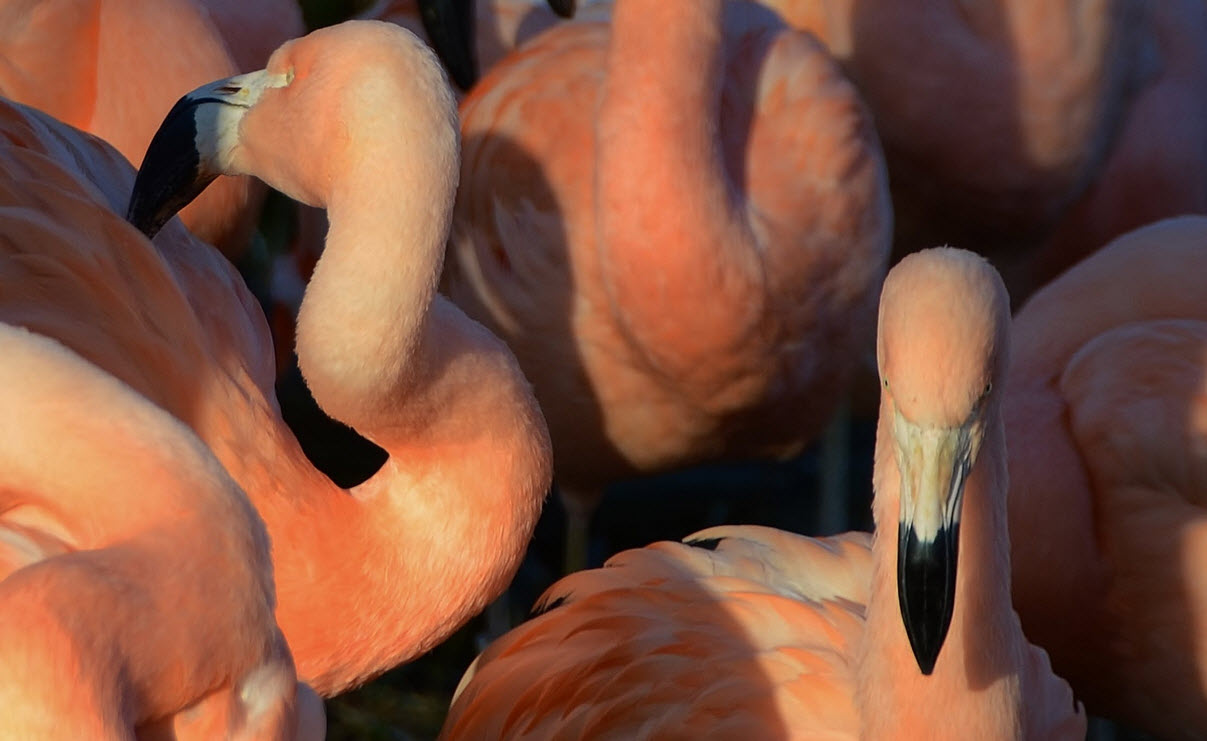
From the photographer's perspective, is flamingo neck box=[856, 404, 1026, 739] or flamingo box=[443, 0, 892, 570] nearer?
flamingo neck box=[856, 404, 1026, 739]

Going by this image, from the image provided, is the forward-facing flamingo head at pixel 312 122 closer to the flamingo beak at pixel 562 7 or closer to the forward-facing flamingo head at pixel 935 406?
the forward-facing flamingo head at pixel 935 406

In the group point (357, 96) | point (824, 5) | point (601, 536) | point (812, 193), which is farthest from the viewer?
point (601, 536)

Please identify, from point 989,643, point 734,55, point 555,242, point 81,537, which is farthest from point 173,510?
point 734,55

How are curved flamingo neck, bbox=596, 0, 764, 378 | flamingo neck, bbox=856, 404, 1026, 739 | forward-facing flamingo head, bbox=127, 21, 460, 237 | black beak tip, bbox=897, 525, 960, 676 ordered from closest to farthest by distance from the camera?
black beak tip, bbox=897, 525, 960, 676 < flamingo neck, bbox=856, 404, 1026, 739 < forward-facing flamingo head, bbox=127, 21, 460, 237 < curved flamingo neck, bbox=596, 0, 764, 378

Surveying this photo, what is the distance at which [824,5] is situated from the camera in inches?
177

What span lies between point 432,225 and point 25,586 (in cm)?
109

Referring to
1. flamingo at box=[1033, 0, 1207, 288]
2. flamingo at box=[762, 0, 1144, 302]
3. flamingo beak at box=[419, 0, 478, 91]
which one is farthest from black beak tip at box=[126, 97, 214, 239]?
flamingo at box=[1033, 0, 1207, 288]

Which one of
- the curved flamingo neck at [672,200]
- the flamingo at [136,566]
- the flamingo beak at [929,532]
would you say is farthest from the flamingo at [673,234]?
the flamingo at [136,566]

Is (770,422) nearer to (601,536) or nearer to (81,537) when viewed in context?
(601,536)

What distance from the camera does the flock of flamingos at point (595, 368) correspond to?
1.85 m

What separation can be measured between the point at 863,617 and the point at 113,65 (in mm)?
1798

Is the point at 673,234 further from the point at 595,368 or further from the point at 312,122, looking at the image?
the point at 312,122

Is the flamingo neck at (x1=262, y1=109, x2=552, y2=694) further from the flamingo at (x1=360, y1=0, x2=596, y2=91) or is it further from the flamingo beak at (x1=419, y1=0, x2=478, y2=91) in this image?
the flamingo at (x1=360, y1=0, x2=596, y2=91)

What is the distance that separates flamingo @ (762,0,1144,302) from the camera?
4.21 m
